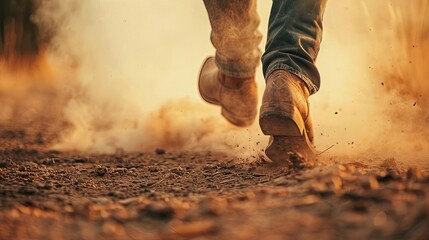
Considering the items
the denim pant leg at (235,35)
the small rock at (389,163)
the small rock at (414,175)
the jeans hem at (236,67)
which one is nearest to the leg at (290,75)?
the small rock at (389,163)

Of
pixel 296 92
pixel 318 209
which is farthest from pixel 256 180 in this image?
pixel 318 209

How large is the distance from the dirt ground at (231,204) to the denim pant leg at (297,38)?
375mm

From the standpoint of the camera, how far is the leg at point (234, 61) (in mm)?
2859

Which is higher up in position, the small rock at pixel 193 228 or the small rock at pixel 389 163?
the small rock at pixel 389 163

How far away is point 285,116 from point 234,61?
3.15 feet

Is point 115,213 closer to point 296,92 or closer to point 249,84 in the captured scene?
point 296,92

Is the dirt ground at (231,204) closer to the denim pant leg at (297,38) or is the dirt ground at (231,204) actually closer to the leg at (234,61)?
the denim pant leg at (297,38)

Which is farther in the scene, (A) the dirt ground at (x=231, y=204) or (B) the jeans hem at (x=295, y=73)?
(B) the jeans hem at (x=295, y=73)

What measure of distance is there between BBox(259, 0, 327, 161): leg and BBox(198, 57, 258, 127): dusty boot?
76 cm

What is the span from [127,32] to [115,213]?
12.3 ft

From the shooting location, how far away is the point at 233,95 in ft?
10.7

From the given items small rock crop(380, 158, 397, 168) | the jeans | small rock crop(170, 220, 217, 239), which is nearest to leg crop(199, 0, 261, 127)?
the jeans

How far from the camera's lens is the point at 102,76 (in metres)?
5.25

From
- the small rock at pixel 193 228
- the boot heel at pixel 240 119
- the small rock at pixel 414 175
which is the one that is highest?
the boot heel at pixel 240 119
